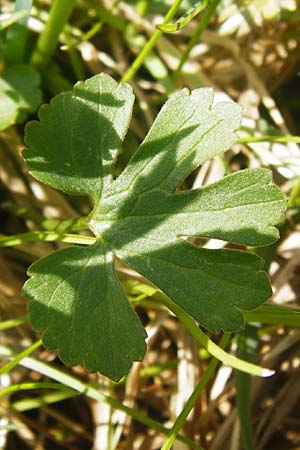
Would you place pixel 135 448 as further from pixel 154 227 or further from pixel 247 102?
pixel 247 102

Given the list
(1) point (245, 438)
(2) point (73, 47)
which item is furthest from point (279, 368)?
(2) point (73, 47)

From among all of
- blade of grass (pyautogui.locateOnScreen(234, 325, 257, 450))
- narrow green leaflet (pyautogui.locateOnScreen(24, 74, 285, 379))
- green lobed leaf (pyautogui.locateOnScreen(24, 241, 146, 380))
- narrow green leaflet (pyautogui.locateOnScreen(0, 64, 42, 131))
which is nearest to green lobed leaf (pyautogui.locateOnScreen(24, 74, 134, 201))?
narrow green leaflet (pyautogui.locateOnScreen(24, 74, 285, 379))

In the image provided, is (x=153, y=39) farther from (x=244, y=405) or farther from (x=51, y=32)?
(x=244, y=405)

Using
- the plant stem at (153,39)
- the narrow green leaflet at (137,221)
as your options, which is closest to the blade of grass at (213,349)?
the narrow green leaflet at (137,221)

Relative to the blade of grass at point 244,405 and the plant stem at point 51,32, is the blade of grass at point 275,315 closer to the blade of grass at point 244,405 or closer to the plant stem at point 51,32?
the blade of grass at point 244,405

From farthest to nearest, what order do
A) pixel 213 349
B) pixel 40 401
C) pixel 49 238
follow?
pixel 40 401 → pixel 49 238 → pixel 213 349

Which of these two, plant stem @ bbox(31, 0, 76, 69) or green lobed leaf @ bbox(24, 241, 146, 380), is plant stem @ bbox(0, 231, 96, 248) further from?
plant stem @ bbox(31, 0, 76, 69)

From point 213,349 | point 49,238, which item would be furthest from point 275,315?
point 49,238
